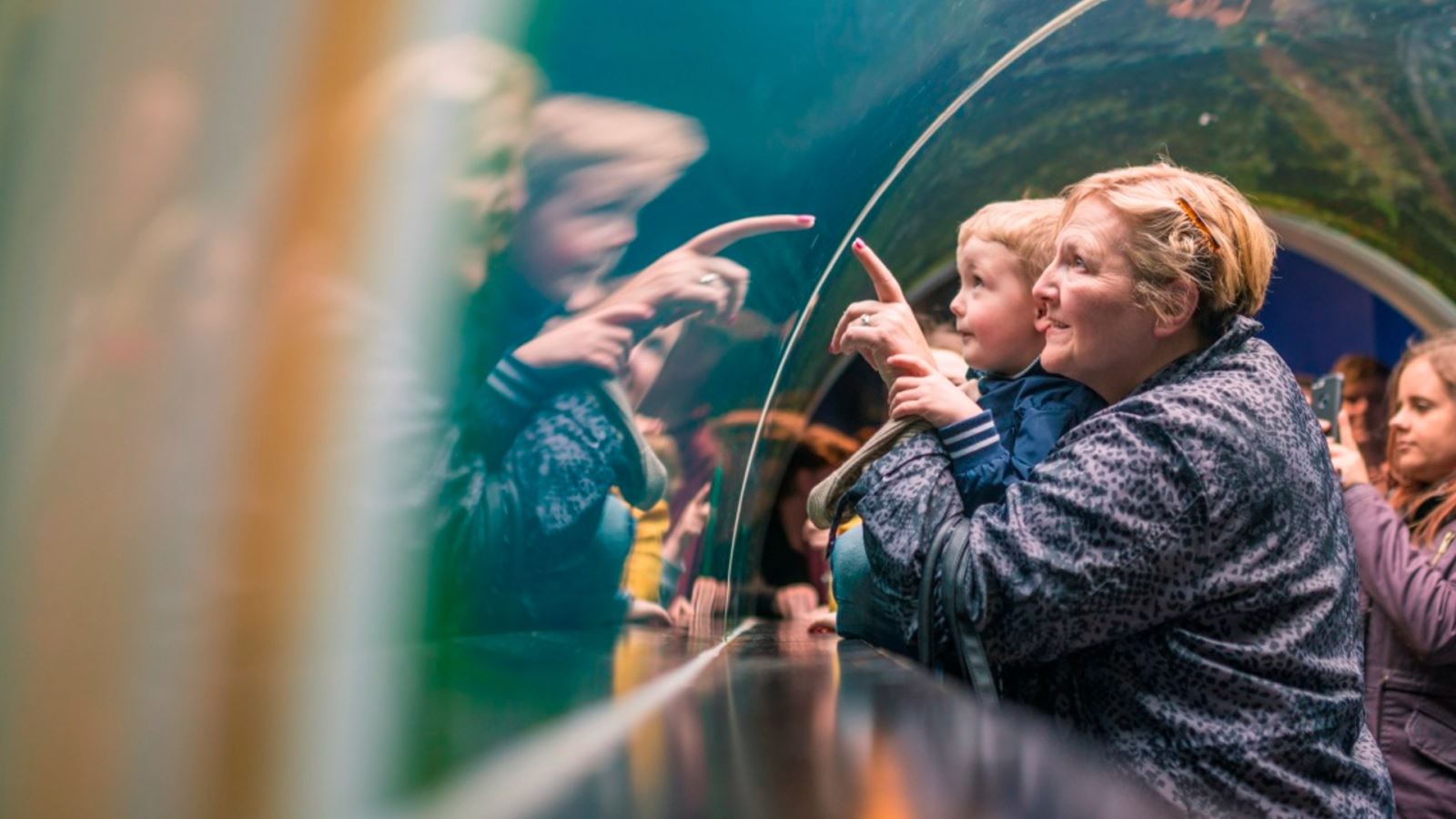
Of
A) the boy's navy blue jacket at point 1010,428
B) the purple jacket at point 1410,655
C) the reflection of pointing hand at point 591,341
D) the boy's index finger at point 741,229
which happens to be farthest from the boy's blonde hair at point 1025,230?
the purple jacket at point 1410,655

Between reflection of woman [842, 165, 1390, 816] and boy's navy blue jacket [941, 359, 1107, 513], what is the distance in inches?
1.4

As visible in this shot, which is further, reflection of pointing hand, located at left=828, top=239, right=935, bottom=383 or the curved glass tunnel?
reflection of pointing hand, located at left=828, top=239, right=935, bottom=383

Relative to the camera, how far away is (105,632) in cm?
33

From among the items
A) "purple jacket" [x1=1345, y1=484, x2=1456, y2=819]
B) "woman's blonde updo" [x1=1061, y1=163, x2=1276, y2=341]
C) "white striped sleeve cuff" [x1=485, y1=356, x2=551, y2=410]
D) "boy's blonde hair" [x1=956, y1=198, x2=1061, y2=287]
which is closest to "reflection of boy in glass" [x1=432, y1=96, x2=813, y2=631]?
"white striped sleeve cuff" [x1=485, y1=356, x2=551, y2=410]

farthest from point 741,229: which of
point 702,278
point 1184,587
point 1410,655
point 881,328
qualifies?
point 1410,655

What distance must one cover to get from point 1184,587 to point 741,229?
0.56m

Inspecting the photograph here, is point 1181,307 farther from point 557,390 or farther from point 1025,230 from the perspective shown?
point 557,390

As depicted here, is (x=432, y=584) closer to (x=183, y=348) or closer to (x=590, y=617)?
(x=183, y=348)

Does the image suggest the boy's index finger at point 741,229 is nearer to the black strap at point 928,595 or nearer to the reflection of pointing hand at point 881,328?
the reflection of pointing hand at point 881,328

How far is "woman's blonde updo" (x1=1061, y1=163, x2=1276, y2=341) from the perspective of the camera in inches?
52.5

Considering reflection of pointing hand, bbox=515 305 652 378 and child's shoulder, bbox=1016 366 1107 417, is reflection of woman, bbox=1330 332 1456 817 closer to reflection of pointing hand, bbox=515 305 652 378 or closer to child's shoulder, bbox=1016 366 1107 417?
child's shoulder, bbox=1016 366 1107 417

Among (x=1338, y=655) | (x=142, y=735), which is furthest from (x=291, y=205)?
(x=1338, y=655)

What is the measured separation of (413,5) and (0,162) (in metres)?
0.14

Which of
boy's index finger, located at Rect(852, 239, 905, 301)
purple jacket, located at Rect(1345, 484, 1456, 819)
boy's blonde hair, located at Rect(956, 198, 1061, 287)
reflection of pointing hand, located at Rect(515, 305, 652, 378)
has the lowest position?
purple jacket, located at Rect(1345, 484, 1456, 819)
